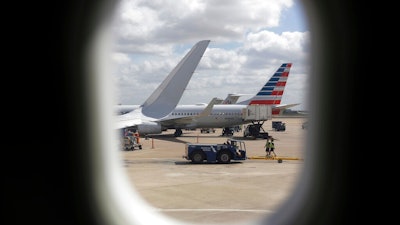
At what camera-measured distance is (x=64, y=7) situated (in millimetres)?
3490

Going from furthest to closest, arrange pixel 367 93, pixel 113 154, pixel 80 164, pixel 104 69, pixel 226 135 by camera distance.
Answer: pixel 226 135, pixel 113 154, pixel 104 69, pixel 80 164, pixel 367 93

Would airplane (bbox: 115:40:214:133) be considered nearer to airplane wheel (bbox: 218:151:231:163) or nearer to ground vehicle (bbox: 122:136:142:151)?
ground vehicle (bbox: 122:136:142:151)

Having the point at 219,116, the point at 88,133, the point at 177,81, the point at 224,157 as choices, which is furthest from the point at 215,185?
the point at 219,116

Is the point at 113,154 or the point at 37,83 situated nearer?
the point at 37,83

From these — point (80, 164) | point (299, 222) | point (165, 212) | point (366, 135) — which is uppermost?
point (366, 135)

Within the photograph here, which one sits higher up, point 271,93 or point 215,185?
point 271,93

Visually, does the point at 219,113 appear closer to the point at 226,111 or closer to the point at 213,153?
the point at 226,111

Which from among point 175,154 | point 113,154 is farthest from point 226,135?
point 113,154

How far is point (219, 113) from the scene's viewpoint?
28.6 meters

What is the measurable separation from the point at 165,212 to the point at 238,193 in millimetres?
2365

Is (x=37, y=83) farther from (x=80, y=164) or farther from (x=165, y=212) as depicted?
(x=165, y=212)

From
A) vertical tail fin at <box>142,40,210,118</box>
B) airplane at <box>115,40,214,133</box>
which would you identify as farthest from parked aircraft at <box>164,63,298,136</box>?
vertical tail fin at <box>142,40,210,118</box>

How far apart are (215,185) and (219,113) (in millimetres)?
18784

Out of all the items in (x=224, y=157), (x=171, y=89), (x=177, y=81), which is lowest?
(x=224, y=157)
